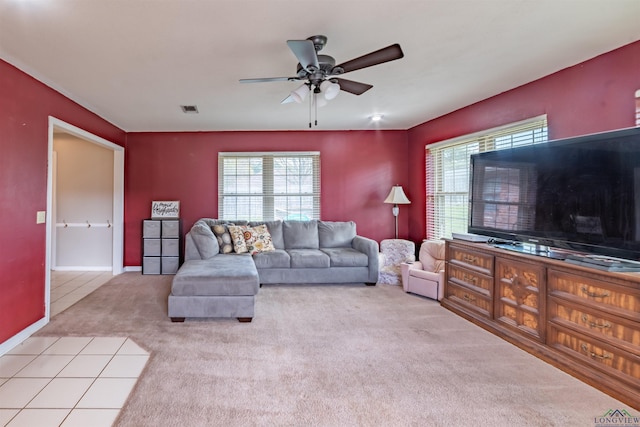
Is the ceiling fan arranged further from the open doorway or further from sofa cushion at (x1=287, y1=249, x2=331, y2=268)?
the open doorway

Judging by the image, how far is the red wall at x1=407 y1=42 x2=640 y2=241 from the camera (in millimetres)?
2352

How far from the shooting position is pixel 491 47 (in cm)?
245

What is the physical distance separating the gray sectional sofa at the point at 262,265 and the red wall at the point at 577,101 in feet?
7.49

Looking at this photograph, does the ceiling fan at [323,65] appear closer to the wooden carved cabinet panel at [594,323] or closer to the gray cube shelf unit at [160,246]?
the wooden carved cabinet panel at [594,323]

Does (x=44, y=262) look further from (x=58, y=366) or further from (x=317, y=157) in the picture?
(x=317, y=157)

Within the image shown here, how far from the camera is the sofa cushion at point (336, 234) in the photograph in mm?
4926

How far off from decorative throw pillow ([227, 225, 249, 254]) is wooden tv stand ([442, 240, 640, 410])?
9.91 ft

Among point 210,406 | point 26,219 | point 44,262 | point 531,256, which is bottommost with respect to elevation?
point 210,406

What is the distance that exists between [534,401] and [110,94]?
4846mm

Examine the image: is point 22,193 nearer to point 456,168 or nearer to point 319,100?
point 319,100

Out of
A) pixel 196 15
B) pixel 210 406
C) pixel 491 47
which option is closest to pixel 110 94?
pixel 196 15

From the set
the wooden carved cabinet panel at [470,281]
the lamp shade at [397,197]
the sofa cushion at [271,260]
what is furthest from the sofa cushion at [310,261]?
the wooden carved cabinet panel at [470,281]

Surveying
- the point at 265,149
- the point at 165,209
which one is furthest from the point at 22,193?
the point at 265,149

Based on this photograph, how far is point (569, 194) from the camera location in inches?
90.0
